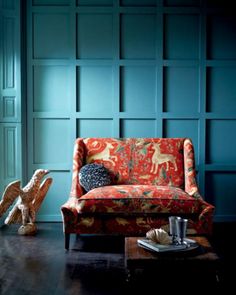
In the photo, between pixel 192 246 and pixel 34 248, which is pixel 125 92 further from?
pixel 192 246

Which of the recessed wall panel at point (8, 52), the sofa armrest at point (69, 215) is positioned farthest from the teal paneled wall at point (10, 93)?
the sofa armrest at point (69, 215)

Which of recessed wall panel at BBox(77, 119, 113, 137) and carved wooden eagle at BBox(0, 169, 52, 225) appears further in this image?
recessed wall panel at BBox(77, 119, 113, 137)

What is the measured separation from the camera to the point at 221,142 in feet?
14.7

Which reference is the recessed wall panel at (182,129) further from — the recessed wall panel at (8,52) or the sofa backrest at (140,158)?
the recessed wall panel at (8,52)

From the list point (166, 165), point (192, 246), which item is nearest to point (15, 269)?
point (192, 246)

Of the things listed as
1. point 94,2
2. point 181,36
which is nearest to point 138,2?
point 94,2

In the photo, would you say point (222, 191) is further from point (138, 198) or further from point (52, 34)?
point (52, 34)

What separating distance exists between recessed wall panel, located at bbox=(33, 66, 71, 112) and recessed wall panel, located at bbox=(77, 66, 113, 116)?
140 mm

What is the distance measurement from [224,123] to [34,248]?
223 centimetres

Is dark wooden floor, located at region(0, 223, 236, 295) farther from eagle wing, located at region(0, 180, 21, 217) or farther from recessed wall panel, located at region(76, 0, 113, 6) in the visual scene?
recessed wall panel, located at region(76, 0, 113, 6)

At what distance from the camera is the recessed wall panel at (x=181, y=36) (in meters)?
4.41

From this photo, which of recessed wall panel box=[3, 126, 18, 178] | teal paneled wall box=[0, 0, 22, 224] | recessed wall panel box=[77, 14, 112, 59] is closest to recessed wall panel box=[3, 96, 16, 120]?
teal paneled wall box=[0, 0, 22, 224]

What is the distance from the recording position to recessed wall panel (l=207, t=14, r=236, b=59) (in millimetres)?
4410

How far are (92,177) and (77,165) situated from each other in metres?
0.24
